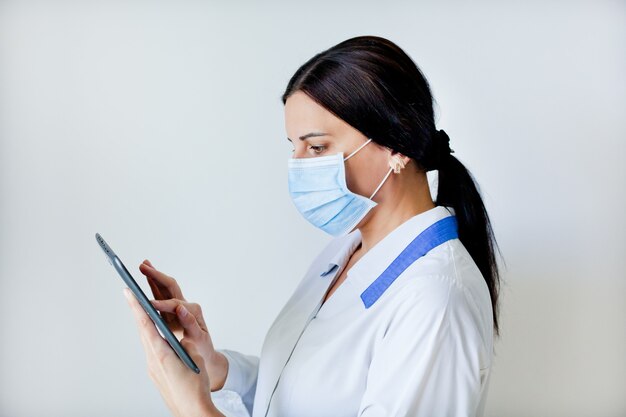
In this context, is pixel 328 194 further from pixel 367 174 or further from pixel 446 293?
pixel 446 293

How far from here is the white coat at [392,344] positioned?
1.08 m

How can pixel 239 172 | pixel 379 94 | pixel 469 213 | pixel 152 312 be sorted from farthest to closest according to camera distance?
pixel 239 172 < pixel 469 213 < pixel 379 94 < pixel 152 312

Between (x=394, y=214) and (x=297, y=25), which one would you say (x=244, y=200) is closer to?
(x=297, y=25)

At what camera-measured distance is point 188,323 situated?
1306 millimetres

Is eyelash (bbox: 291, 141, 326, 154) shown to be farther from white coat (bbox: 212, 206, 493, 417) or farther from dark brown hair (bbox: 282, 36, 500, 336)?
white coat (bbox: 212, 206, 493, 417)

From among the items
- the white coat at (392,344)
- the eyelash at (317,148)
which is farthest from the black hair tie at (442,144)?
the eyelash at (317,148)

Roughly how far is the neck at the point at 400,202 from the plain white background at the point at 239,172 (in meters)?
0.67

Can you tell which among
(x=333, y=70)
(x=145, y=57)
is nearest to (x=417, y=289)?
(x=333, y=70)

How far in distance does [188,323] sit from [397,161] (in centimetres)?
48

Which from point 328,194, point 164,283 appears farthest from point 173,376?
point 328,194

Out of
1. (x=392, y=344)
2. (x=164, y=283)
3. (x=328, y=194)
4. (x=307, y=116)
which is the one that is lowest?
(x=392, y=344)

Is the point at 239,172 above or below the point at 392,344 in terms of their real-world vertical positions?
above

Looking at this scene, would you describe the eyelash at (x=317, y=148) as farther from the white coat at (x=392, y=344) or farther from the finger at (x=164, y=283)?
the finger at (x=164, y=283)

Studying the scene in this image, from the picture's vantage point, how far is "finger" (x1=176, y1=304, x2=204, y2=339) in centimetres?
127
